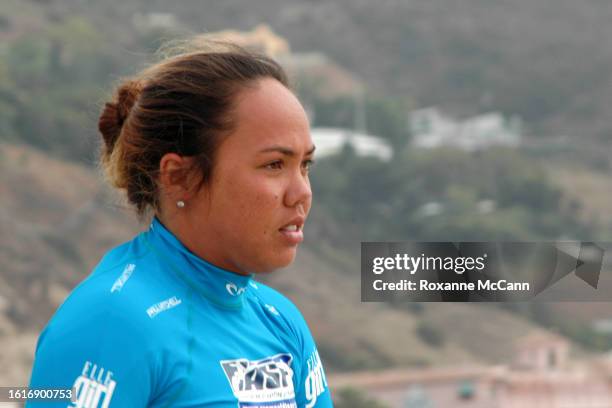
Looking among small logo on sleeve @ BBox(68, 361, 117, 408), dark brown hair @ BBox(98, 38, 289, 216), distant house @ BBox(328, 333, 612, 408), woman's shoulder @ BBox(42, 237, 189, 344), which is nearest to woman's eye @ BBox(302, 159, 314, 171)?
dark brown hair @ BBox(98, 38, 289, 216)

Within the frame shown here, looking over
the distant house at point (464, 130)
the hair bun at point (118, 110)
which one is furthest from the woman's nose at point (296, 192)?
the distant house at point (464, 130)

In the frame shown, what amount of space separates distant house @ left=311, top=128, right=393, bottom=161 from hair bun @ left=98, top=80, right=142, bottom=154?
33.4 meters

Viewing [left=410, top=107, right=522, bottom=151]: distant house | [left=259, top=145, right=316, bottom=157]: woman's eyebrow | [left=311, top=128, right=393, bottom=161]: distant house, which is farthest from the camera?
[left=410, top=107, right=522, bottom=151]: distant house

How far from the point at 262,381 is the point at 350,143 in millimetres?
34076

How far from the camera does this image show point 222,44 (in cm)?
155

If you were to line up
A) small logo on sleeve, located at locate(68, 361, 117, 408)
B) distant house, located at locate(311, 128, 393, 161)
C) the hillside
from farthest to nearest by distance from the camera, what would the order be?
1. distant house, located at locate(311, 128, 393, 161)
2. the hillside
3. small logo on sleeve, located at locate(68, 361, 117, 408)

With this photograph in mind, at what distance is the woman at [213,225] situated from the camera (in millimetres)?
1329

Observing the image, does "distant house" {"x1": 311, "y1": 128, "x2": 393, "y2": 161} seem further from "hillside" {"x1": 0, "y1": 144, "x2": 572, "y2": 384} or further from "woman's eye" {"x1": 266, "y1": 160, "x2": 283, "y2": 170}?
"woman's eye" {"x1": 266, "y1": 160, "x2": 283, "y2": 170}

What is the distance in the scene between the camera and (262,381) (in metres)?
1.38

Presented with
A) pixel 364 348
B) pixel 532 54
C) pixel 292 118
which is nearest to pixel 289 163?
pixel 292 118

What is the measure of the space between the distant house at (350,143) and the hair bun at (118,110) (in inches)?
1316

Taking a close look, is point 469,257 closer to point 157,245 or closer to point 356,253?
point 157,245

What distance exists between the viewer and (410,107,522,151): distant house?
39.9m

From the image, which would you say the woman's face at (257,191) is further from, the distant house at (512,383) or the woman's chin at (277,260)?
the distant house at (512,383)
